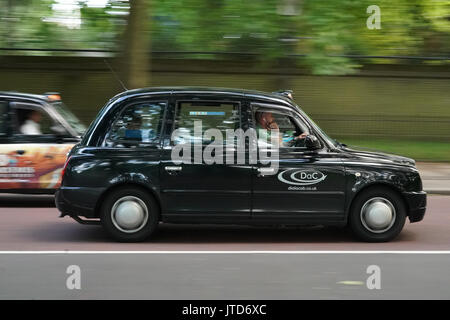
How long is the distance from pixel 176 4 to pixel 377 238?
494 inches

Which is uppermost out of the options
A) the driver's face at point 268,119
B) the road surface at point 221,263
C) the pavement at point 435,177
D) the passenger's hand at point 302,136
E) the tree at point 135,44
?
the tree at point 135,44

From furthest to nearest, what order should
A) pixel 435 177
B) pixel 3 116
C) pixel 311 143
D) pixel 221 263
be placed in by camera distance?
pixel 435 177 → pixel 3 116 → pixel 311 143 → pixel 221 263

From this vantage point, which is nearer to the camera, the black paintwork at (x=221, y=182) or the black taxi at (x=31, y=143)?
the black paintwork at (x=221, y=182)

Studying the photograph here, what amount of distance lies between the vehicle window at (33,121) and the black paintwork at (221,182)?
9.35 feet

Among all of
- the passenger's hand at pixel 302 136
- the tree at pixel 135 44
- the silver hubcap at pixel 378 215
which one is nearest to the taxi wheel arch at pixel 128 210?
the passenger's hand at pixel 302 136

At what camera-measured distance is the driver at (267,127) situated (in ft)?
26.0

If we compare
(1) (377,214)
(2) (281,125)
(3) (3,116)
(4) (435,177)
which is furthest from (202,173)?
(4) (435,177)

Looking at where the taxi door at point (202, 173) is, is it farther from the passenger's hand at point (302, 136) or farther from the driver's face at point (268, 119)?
the passenger's hand at point (302, 136)

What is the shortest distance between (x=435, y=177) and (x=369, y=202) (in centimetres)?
743

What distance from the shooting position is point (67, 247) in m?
7.77

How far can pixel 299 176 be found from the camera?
25.7 ft

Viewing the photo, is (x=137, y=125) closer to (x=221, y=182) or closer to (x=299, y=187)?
(x=221, y=182)

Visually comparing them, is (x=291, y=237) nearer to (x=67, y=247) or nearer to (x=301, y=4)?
(x=67, y=247)

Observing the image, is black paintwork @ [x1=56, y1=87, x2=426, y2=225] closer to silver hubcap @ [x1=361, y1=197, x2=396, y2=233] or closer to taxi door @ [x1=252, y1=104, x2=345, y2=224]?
taxi door @ [x1=252, y1=104, x2=345, y2=224]
